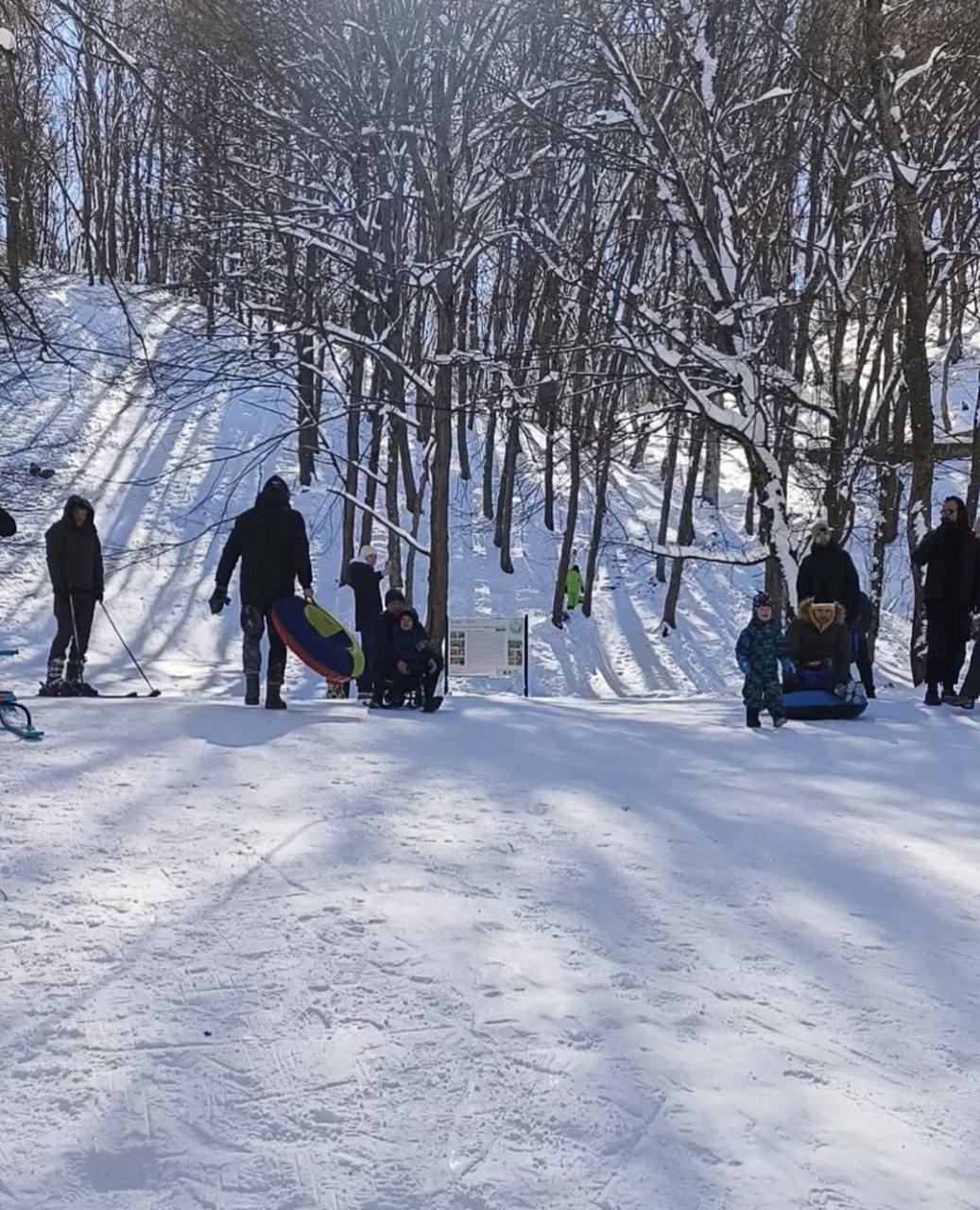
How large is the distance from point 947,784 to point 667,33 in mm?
11213

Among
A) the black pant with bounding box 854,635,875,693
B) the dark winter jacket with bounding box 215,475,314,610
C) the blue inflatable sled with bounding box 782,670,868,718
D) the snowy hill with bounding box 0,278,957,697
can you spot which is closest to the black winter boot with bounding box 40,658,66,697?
the dark winter jacket with bounding box 215,475,314,610

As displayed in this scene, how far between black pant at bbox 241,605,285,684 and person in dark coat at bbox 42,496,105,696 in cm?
195

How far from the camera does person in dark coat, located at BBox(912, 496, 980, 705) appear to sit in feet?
40.2

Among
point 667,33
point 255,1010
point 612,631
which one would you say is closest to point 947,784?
point 255,1010

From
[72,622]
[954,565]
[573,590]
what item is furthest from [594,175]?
[573,590]

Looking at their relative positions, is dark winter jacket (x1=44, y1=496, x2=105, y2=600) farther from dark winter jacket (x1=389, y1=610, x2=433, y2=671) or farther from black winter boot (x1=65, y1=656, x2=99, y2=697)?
dark winter jacket (x1=389, y1=610, x2=433, y2=671)

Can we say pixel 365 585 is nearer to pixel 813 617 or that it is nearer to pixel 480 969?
pixel 813 617

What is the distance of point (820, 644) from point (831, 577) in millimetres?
1493

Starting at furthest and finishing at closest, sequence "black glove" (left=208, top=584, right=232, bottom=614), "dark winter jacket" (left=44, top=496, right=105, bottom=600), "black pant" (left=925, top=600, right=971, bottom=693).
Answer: "dark winter jacket" (left=44, top=496, right=105, bottom=600), "black pant" (left=925, top=600, right=971, bottom=693), "black glove" (left=208, top=584, right=232, bottom=614)

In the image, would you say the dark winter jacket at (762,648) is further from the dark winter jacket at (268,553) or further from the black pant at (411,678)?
the dark winter jacket at (268,553)

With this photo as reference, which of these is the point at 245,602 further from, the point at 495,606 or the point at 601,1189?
the point at 495,606

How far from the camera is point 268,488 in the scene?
1166cm

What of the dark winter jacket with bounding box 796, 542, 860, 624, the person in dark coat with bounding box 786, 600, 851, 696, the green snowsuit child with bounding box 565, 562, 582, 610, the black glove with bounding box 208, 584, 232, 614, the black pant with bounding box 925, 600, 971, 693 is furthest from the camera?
the green snowsuit child with bounding box 565, 562, 582, 610

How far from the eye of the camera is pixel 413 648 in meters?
12.1
